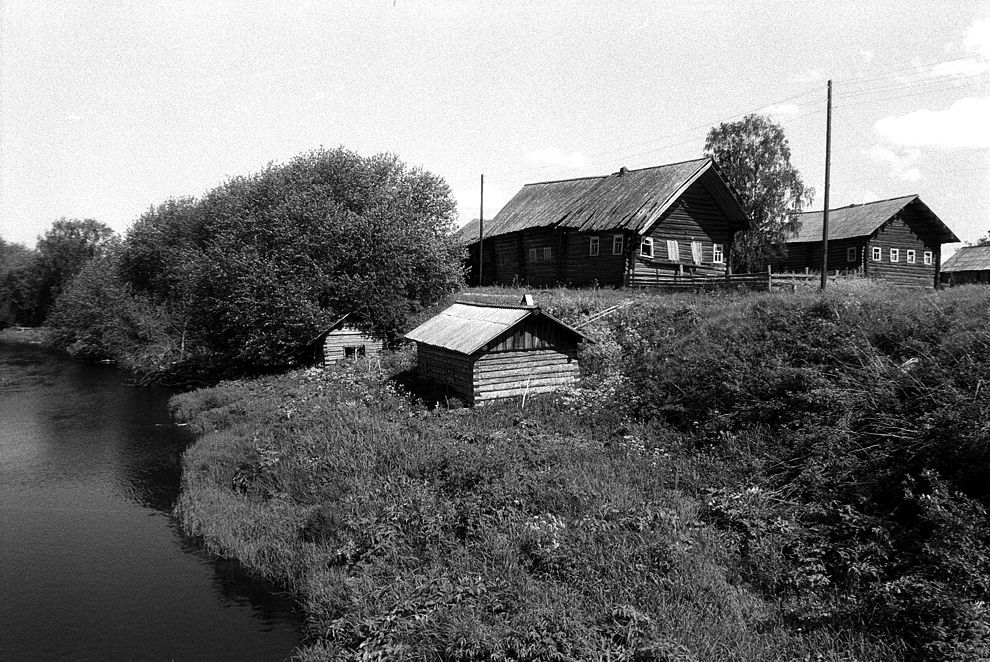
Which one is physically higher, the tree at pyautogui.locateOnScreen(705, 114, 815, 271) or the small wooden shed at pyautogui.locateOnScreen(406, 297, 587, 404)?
the tree at pyautogui.locateOnScreen(705, 114, 815, 271)

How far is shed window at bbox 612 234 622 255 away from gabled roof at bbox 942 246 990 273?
40588 millimetres

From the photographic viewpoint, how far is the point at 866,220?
41.3 m

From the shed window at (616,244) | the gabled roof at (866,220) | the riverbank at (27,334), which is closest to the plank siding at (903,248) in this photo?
the gabled roof at (866,220)

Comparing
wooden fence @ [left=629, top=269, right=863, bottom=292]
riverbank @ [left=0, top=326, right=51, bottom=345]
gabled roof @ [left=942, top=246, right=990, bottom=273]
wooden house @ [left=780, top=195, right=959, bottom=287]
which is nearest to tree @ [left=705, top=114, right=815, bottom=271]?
wooden house @ [left=780, top=195, right=959, bottom=287]

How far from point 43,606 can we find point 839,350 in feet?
62.2

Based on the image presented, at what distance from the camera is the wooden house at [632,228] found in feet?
111

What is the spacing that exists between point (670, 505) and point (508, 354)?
28.8 ft

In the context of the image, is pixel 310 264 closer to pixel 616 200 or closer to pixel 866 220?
pixel 616 200

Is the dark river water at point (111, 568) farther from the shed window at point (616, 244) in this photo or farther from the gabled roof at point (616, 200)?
the gabled roof at point (616, 200)

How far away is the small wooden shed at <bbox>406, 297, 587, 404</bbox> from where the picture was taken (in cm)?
2042

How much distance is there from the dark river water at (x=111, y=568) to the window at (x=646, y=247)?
23.4 metres

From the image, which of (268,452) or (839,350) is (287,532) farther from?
(839,350)

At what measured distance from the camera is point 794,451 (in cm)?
1392

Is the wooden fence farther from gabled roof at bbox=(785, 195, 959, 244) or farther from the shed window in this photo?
gabled roof at bbox=(785, 195, 959, 244)
